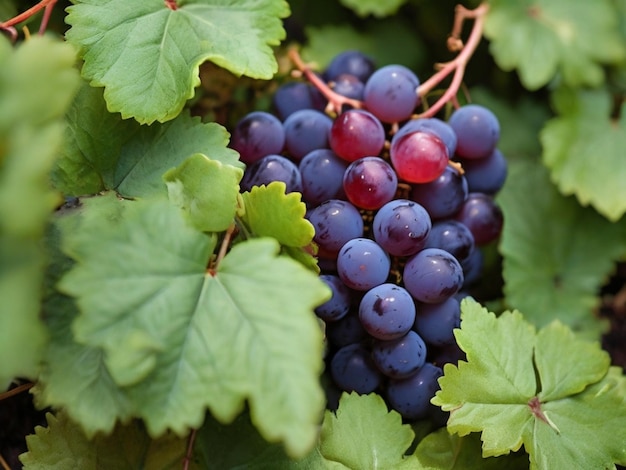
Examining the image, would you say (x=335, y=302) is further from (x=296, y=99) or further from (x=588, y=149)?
(x=588, y=149)

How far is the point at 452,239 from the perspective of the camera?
806mm

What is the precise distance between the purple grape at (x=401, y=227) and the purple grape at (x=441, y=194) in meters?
0.06

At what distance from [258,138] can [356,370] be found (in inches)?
12.9

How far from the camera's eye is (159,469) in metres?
0.74

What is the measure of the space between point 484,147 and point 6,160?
63 cm

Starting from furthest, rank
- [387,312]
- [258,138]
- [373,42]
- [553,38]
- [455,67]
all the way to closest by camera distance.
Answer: [373,42] → [553,38] → [455,67] → [258,138] → [387,312]

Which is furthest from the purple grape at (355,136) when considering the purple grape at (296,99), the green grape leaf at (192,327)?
the green grape leaf at (192,327)

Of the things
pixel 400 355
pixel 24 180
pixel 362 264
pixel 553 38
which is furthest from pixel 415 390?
pixel 553 38

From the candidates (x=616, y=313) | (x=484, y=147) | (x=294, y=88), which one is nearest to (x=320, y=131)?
(x=294, y=88)

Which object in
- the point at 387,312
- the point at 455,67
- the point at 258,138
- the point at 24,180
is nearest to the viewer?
the point at 24,180

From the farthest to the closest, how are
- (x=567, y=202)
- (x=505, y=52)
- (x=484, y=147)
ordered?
(x=567, y=202), (x=505, y=52), (x=484, y=147)

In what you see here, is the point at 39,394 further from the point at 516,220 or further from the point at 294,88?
the point at 516,220

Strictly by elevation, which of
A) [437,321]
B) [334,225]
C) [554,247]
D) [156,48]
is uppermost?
[156,48]

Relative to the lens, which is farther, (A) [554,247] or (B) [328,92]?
(A) [554,247]
